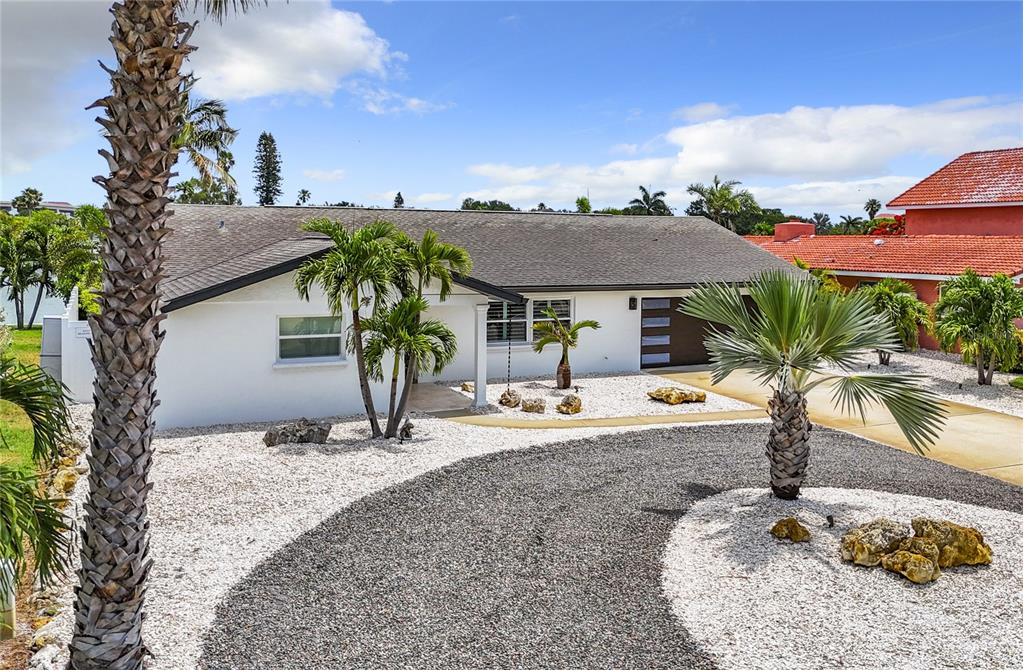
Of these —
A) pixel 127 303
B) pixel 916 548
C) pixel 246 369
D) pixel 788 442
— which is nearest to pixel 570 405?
pixel 246 369

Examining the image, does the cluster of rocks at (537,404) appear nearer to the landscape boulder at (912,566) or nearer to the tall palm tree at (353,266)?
the tall palm tree at (353,266)

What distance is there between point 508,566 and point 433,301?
8163 millimetres

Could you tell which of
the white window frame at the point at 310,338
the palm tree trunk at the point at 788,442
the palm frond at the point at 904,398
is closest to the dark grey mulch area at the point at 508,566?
the palm tree trunk at the point at 788,442

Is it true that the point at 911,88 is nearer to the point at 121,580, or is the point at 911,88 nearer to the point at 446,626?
the point at 446,626

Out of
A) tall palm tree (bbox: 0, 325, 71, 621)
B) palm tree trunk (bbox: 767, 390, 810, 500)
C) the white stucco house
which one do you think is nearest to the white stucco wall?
the white stucco house

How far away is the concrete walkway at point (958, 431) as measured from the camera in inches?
464

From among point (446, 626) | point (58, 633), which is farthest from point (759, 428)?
point (58, 633)

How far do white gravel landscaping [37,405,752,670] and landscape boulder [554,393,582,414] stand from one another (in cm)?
152

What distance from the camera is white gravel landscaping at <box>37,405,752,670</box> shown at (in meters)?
6.46

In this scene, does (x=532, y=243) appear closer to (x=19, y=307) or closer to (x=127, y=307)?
(x=127, y=307)

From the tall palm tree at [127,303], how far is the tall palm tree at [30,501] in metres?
0.29

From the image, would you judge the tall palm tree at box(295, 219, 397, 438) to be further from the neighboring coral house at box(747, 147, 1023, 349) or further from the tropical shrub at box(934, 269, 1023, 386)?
the neighboring coral house at box(747, 147, 1023, 349)

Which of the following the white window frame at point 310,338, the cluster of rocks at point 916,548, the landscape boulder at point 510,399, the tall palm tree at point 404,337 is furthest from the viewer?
the landscape boulder at point 510,399

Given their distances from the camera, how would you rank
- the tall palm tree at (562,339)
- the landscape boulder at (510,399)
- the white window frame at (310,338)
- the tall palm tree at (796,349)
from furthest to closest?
the tall palm tree at (562,339)
the landscape boulder at (510,399)
the white window frame at (310,338)
the tall palm tree at (796,349)
